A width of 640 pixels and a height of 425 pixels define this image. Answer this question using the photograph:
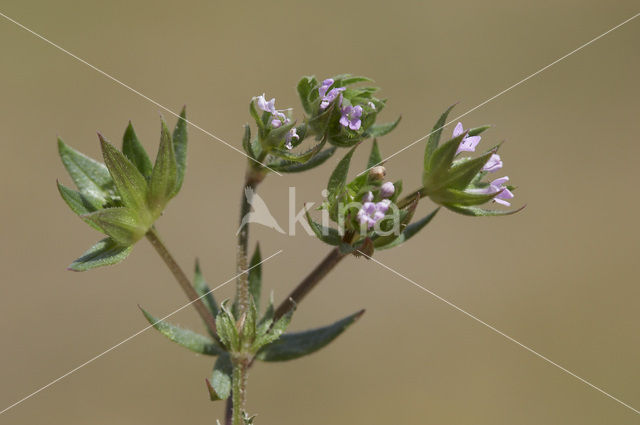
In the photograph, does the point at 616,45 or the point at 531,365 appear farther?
the point at 616,45

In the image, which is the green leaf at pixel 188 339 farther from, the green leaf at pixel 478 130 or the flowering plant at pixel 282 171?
the green leaf at pixel 478 130

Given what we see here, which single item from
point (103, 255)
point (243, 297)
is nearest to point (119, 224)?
point (103, 255)

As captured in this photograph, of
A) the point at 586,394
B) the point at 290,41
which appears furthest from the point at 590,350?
the point at 290,41

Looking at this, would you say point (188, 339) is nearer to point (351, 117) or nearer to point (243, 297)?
point (243, 297)

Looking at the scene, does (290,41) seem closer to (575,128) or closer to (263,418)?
(575,128)

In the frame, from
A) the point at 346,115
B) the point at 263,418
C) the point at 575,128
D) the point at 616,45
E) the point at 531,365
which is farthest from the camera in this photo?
the point at 616,45

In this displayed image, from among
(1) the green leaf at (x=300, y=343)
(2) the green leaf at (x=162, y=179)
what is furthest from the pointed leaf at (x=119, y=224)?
(1) the green leaf at (x=300, y=343)
